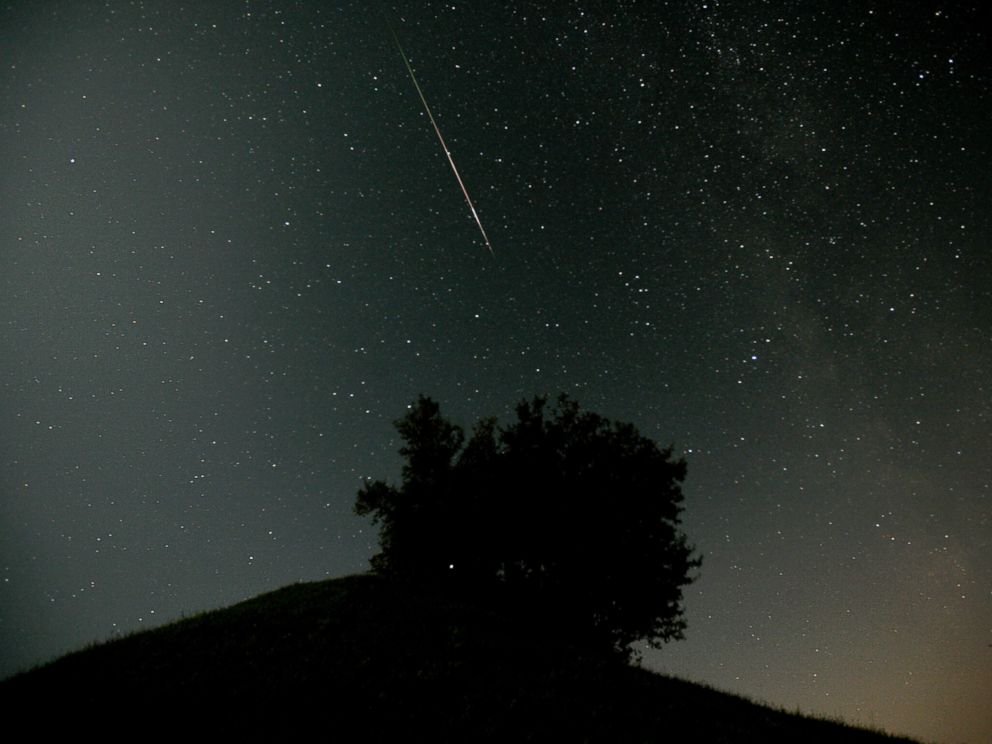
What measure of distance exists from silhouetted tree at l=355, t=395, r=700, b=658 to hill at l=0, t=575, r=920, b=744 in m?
8.30

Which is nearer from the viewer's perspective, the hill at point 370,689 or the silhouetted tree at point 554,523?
the hill at point 370,689

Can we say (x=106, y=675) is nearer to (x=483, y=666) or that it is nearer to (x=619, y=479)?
(x=483, y=666)

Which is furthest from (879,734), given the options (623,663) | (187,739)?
Result: (187,739)

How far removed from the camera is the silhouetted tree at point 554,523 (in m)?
21.5

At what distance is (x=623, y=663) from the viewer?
42.9 feet

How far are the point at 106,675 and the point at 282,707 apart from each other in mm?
4545

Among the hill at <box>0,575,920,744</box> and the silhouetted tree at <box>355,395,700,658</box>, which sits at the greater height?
the silhouetted tree at <box>355,395,700,658</box>

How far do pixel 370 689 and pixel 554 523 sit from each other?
14039 millimetres

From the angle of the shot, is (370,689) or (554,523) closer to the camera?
(370,689)

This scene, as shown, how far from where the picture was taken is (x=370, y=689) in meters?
9.05

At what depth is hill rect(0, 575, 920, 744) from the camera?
314 inches

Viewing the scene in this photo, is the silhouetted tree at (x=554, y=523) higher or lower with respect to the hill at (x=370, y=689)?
higher

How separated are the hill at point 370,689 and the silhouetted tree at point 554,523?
8304 millimetres

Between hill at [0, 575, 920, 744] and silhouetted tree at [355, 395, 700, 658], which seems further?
silhouetted tree at [355, 395, 700, 658]
